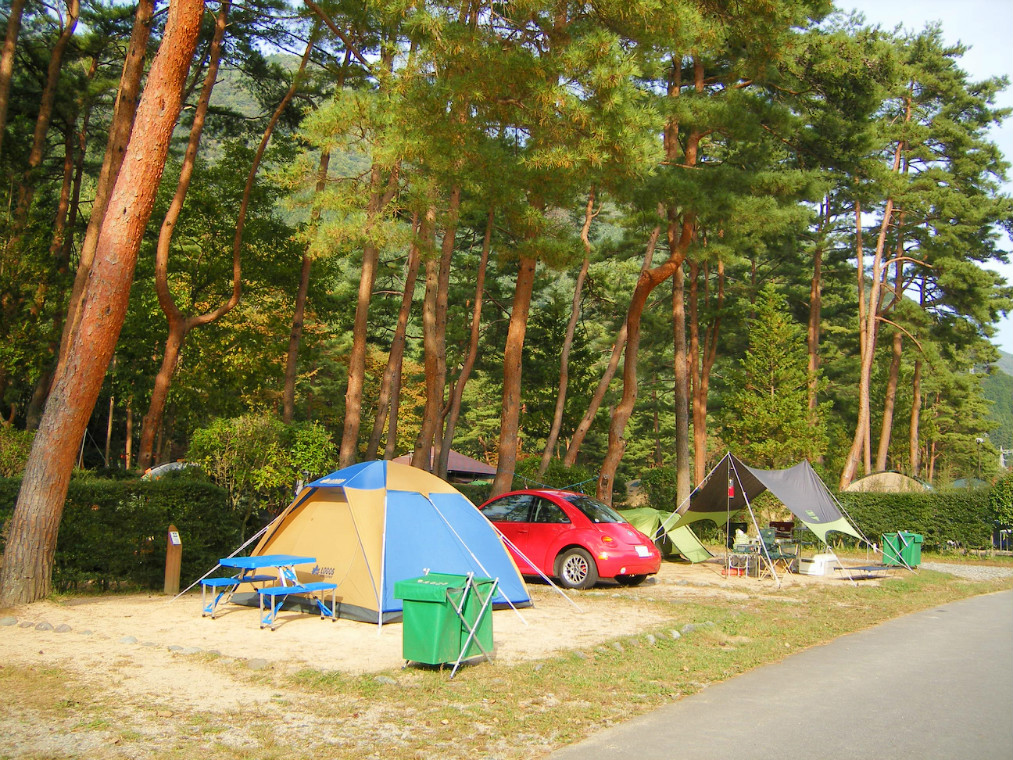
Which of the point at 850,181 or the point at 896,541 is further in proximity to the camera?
the point at 850,181

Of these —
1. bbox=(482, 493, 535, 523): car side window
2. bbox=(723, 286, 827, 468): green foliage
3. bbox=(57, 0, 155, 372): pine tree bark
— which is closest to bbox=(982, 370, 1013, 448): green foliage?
bbox=(723, 286, 827, 468): green foliage

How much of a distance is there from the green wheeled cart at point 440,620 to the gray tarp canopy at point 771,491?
923 centimetres

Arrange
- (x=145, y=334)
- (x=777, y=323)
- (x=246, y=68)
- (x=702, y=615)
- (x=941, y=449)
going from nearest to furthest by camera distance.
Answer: (x=702, y=615), (x=246, y=68), (x=145, y=334), (x=777, y=323), (x=941, y=449)

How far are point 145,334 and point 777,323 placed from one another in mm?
20139

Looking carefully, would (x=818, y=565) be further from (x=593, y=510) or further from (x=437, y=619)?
(x=437, y=619)

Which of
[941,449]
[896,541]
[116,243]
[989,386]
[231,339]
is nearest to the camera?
[116,243]

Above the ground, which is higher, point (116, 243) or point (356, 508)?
point (116, 243)

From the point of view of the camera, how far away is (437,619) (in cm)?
655

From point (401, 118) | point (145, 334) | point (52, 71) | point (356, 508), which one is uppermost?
point (52, 71)

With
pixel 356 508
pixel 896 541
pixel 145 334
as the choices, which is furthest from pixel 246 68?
pixel 896 541

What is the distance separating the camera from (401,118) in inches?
513

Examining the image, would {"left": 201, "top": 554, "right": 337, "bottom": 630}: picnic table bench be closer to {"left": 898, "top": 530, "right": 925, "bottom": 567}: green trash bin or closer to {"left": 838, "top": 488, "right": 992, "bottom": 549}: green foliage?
{"left": 898, "top": 530, "right": 925, "bottom": 567}: green trash bin

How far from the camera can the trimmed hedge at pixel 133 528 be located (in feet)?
32.7

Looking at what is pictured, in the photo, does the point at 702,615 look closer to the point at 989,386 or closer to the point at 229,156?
the point at 229,156
